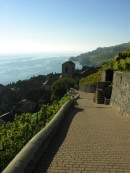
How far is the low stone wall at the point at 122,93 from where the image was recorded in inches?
651

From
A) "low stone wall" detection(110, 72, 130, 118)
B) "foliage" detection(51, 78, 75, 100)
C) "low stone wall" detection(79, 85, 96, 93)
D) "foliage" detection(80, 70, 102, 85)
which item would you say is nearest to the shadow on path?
"low stone wall" detection(110, 72, 130, 118)

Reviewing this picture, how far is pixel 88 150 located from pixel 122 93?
993cm

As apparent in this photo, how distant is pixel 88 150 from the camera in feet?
29.0

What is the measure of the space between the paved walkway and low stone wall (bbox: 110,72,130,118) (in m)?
3.73

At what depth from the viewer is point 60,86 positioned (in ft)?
157

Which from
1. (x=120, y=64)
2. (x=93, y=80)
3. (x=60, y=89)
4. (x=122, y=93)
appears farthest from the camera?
(x=60, y=89)

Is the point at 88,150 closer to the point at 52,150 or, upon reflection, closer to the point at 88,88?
the point at 52,150

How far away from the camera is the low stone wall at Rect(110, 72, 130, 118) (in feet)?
54.2

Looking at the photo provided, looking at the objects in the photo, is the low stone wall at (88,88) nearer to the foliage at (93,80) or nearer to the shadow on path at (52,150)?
the foliage at (93,80)

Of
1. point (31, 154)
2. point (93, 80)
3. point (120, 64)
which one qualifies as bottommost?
point (93, 80)

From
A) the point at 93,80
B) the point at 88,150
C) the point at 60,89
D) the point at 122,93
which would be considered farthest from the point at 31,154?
the point at 60,89

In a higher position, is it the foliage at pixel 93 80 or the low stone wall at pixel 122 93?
the low stone wall at pixel 122 93

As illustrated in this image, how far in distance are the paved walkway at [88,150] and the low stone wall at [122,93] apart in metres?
3.73

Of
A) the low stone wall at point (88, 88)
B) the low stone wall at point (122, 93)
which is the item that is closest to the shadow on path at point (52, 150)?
the low stone wall at point (122, 93)
